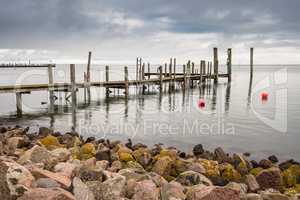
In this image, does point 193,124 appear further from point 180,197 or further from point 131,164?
point 180,197

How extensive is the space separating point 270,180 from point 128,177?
11.5 ft

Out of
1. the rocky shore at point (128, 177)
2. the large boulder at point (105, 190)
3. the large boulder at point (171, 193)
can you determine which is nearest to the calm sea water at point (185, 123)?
the rocky shore at point (128, 177)

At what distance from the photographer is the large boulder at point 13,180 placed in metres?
4.70

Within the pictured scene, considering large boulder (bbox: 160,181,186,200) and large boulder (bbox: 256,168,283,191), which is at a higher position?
large boulder (bbox: 160,181,186,200)

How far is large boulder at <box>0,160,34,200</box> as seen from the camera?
4699 mm

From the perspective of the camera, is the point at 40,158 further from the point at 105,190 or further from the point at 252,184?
the point at 252,184

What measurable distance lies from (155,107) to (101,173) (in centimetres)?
1928

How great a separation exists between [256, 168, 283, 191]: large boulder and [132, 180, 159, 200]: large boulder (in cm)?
339

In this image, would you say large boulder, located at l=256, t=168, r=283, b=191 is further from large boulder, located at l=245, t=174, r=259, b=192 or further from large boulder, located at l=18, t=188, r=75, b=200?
large boulder, located at l=18, t=188, r=75, b=200

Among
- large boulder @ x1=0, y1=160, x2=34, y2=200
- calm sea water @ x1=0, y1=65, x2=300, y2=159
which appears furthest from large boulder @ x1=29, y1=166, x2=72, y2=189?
calm sea water @ x1=0, y1=65, x2=300, y2=159

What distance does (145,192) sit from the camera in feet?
18.0

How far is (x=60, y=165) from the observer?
6.97 m

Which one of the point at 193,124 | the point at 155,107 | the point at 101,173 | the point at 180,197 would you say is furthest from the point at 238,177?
the point at 155,107

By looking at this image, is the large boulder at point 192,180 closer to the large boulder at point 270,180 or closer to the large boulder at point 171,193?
the large boulder at point 171,193
